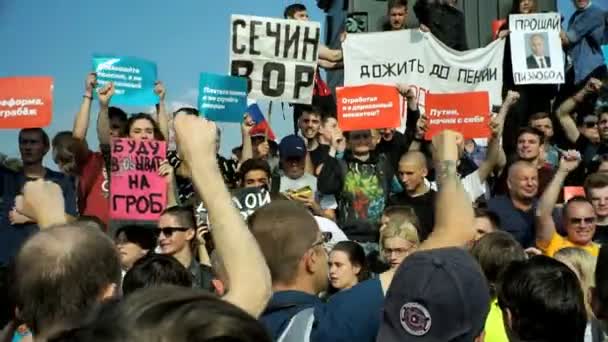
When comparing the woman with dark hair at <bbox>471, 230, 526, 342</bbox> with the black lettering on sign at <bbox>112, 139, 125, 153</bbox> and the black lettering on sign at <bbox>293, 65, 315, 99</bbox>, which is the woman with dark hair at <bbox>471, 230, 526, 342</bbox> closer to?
the black lettering on sign at <bbox>112, 139, 125, 153</bbox>

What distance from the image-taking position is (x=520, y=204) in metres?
7.32

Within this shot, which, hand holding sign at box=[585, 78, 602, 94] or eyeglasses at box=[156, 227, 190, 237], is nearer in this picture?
eyeglasses at box=[156, 227, 190, 237]

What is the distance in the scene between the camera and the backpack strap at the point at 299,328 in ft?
8.52

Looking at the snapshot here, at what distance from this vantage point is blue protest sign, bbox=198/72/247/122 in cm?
878

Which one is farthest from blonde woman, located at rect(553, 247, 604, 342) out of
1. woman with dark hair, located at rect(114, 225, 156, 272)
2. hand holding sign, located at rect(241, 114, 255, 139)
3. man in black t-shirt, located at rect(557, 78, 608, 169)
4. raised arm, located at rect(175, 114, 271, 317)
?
hand holding sign, located at rect(241, 114, 255, 139)

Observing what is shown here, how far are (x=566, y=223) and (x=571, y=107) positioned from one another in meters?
3.96

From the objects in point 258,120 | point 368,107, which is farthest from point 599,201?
point 258,120

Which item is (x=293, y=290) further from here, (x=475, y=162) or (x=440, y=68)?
(x=440, y=68)

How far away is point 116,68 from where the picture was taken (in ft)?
28.0

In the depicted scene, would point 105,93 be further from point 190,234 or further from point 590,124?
point 590,124

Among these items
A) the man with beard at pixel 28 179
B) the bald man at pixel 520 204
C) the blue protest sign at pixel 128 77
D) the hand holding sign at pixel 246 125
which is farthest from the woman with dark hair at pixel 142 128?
the bald man at pixel 520 204

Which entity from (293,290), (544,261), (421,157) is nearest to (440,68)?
A: (421,157)

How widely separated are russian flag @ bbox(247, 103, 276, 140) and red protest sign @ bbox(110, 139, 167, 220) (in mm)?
2783

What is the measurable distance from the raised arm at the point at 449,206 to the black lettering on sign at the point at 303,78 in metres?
6.32
